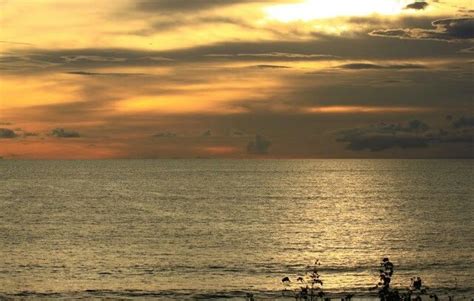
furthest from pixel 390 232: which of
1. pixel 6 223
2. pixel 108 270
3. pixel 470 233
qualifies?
pixel 6 223

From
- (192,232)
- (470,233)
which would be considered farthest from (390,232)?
(192,232)

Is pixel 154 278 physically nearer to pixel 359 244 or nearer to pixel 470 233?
pixel 359 244

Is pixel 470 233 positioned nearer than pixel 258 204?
Yes

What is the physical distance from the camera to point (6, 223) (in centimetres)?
11300

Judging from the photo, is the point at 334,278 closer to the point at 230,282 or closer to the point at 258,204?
the point at 230,282

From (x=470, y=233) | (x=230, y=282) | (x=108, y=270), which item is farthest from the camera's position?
(x=470, y=233)

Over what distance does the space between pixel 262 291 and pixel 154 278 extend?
1054 centimetres

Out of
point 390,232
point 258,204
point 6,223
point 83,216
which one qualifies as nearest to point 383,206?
point 258,204

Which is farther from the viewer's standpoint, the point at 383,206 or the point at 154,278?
the point at 383,206

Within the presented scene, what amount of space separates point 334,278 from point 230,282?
28.7ft

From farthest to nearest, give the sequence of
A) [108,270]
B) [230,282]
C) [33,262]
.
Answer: [33,262] → [108,270] → [230,282]

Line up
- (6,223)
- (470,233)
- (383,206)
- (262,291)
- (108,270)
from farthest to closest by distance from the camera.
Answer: (383,206) → (6,223) → (470,233) → (108,270) → (262,291)

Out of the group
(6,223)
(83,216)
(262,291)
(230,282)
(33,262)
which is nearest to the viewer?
(262,291)

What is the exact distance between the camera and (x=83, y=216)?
124188mm
